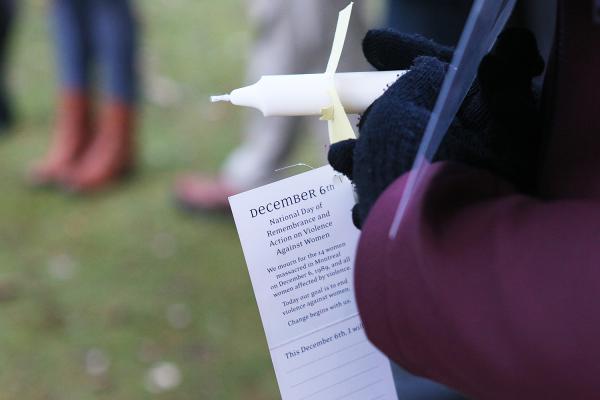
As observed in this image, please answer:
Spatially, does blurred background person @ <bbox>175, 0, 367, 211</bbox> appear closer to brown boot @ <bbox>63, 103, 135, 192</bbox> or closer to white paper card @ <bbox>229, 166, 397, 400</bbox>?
brown boot @ <bbox>63, 103, 135, 192</bbox>

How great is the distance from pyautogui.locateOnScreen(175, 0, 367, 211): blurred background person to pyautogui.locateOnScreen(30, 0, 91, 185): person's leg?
0.43m

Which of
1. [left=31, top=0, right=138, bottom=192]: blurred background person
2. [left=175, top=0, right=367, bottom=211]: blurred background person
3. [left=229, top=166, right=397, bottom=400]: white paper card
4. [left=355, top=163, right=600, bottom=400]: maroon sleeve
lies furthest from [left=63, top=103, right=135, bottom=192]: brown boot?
[left=355, top=163, right=600, bottom=400]: maroon sleeve

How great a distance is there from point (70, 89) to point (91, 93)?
0.31 feet

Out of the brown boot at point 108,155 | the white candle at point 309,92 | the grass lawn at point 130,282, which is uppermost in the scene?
the white candle at point 309,92

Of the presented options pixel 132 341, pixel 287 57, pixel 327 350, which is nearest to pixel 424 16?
pixel 287 57

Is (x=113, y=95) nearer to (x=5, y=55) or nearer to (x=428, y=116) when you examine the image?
(x=5, y=55)

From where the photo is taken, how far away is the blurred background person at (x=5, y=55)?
3355 millimetres

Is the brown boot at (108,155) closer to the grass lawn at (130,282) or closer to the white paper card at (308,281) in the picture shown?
the grass lawn at (130,282)

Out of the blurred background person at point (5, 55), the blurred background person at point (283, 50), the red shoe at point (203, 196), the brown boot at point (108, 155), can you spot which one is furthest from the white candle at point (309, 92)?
the blurred background person at point (5, 55)

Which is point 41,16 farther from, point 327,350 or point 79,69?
point 327,350

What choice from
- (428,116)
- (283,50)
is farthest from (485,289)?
(283,50)

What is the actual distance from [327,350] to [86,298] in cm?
175

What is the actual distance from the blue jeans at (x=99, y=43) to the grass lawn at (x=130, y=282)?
1.19 ft

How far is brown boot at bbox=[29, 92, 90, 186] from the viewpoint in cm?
312
